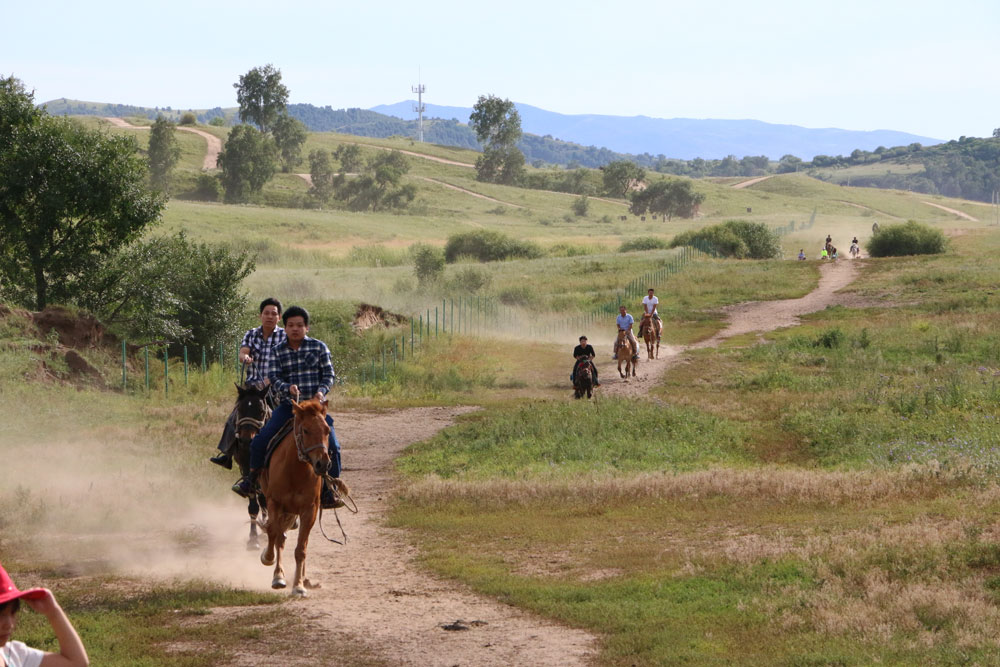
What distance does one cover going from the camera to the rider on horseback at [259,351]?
13.2m

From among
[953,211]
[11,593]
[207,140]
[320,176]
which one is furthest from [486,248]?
[953,211]

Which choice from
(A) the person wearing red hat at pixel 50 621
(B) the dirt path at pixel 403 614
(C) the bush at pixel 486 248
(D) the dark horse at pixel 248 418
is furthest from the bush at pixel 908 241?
(A) the person wearing red hat at pixel 50 621

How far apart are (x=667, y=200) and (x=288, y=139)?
54.1 m

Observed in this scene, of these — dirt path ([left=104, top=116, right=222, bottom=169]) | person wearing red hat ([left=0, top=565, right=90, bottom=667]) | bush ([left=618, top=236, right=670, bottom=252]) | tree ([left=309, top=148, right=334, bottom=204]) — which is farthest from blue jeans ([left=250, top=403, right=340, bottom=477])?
dirt path ([left=104, top=116, right=222, bottom=169])

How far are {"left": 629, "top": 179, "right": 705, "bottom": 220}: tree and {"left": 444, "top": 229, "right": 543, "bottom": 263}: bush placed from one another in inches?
3019

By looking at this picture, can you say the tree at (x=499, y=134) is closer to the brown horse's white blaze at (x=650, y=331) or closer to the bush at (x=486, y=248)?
the bush at (x=486, y=248)

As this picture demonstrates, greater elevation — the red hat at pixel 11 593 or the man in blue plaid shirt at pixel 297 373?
the red hat at pixel 11 593

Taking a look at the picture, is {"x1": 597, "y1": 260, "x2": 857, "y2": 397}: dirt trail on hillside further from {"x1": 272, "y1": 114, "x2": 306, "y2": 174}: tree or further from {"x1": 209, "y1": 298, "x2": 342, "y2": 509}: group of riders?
{"x1": 272, "y1": 114, "x2": 306, "y2": 174}: tree

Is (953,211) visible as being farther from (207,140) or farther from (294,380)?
(294,380)

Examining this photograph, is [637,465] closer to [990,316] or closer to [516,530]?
[516,530]

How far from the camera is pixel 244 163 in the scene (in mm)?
125438

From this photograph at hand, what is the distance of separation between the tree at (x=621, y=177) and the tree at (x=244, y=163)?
219 ft

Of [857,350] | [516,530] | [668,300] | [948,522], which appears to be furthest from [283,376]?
[668,300]

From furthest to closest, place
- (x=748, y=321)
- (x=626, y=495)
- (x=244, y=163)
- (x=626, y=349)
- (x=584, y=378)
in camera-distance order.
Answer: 1. (x=244, y=163)
2. (x=748, y=321)
3. (x=626, y=349)
4. (x=584, y=378)
5. (x=626, y=495)
